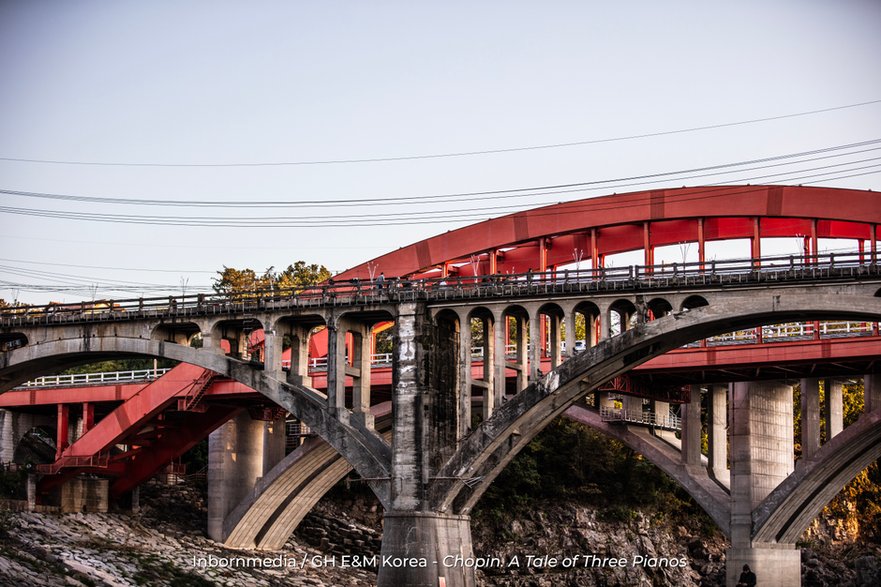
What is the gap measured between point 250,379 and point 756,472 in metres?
27.2

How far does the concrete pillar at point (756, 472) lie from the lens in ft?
217

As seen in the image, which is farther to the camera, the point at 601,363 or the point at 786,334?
the point at 786,334

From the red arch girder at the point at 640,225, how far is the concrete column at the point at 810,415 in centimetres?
1080

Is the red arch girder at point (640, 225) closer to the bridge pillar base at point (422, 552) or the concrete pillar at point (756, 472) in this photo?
the concrete pillar at point (756, 472)

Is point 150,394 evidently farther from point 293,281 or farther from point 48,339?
point 293,281

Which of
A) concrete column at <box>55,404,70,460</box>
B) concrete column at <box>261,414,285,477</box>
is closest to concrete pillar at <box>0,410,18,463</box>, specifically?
concrete column at <box>55,404,70,460</box>

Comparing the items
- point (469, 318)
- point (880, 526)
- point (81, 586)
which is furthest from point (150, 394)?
point (880, 526)

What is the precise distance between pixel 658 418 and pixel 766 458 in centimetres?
652

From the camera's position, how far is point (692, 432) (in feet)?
226

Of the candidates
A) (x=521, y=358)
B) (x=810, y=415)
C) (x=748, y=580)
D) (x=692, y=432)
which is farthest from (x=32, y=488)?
(x=810, y=415)

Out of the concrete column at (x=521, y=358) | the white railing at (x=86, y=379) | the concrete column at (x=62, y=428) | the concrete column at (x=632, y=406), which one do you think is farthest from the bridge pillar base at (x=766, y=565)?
the concrete column at (x=62, y=428)

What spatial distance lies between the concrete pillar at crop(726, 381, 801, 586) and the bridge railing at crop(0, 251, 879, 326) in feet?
52.9

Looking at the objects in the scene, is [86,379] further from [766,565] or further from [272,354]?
[766,565]

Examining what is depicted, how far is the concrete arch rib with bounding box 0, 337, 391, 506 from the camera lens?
52.5m
